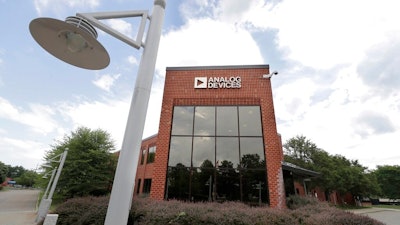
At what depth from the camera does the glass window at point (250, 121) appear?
12.2 meters

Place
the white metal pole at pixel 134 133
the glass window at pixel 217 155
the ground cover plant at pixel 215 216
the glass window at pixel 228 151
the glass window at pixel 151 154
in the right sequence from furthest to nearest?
the glass window at pixel 151 154 → the glass window at pixel 228 151 → the glass window at pixel 217 155 → the ground cover plant at pixel 215 216 → the white metal pole at pixel 134 133

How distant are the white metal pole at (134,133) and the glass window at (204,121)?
1013cm

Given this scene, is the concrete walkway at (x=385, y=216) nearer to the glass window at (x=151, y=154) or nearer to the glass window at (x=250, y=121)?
the glass window at (x=250, y=121)

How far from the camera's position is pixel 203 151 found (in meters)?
12.0

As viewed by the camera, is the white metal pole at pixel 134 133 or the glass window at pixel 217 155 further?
the glass window at pixel 217 155

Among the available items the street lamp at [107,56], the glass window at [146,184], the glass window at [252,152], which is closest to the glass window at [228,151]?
the glass window at [252,152]

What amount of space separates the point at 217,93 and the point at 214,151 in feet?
11.5

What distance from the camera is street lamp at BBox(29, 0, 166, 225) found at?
177 cm

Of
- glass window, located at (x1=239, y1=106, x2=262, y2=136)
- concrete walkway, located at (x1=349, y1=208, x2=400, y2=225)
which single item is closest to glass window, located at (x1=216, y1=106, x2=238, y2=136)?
glass window, located at (x1=239, y1=106, x2=262, y2=136)

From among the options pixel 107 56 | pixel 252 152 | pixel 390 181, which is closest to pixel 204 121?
pixel 252 152

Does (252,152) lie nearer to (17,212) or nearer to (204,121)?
(204,121)

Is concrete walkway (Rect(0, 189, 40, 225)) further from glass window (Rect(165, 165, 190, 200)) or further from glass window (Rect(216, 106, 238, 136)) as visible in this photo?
glass window (Rect(216, 106, 238, 136))

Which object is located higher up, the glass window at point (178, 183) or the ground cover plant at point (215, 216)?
the glass window at point (178, 183)

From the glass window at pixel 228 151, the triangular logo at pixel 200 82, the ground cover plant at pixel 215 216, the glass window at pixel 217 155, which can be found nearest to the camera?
the ground cover plant at pixel 215 216
